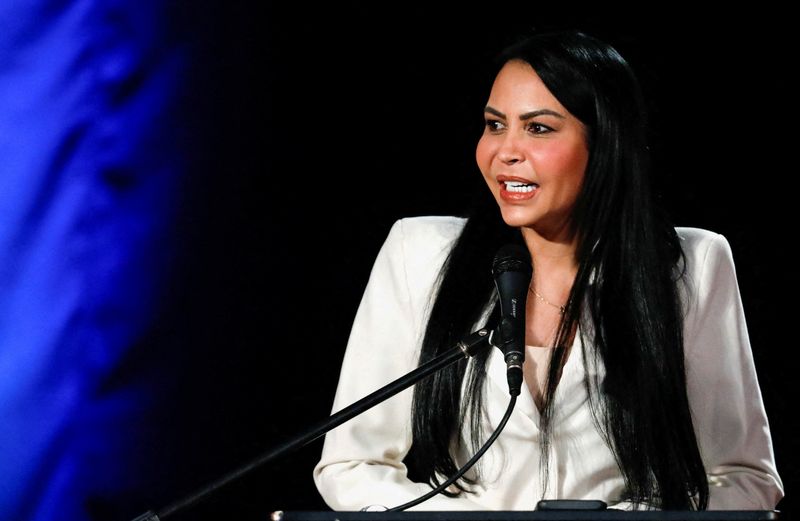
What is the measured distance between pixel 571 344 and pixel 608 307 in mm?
122

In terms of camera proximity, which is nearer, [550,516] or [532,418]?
[550,516]

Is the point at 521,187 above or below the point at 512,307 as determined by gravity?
above

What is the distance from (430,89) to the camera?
124 inches

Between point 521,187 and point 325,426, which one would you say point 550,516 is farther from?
point 521,187

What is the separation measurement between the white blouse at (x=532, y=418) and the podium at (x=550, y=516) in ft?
3.18

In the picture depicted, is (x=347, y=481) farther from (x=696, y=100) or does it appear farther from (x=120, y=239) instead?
(x=696, y=100)

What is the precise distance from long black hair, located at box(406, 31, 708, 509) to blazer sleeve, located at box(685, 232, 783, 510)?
8cm

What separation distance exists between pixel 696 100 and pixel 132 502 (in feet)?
6.13

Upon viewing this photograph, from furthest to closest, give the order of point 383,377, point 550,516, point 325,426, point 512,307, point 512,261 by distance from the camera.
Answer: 1. point 383,377
2. point 512,261
3. point 512,307
4. point 325,426
5. point 550,516

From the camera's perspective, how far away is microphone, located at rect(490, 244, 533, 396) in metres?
Result: 1.83

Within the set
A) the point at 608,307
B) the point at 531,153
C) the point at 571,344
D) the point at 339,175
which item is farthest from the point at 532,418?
the point at 339,175

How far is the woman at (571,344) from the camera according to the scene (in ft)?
8.13

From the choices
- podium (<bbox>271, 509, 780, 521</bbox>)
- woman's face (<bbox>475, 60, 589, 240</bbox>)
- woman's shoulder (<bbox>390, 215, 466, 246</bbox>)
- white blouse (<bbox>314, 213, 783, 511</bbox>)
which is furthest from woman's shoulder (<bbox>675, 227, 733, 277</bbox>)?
podium (<bbox>271, 509, 780, 521</bbox>)

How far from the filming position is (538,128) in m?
2.54
